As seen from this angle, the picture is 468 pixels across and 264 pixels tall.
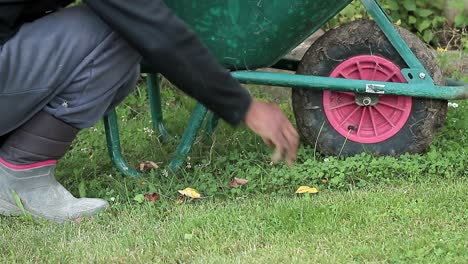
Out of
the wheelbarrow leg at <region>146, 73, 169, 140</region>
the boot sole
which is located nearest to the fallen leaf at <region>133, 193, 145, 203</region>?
the boot sole

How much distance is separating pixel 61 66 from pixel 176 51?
55 centimetres

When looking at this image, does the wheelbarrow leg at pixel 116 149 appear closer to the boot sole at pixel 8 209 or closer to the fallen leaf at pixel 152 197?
the fallen leaf at pixel 152 197

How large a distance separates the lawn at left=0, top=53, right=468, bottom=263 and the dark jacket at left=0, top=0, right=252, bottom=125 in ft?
1.72

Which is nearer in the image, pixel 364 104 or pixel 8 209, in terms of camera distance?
pixel 8 209

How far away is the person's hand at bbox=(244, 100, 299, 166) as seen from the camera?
7.14 ft

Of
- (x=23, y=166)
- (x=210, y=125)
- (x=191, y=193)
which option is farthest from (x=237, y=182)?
(x=23, y=166)

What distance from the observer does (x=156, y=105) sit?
3689 millimetres

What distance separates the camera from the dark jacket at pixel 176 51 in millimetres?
2154

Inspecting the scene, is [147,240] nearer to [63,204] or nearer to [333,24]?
[63,204]

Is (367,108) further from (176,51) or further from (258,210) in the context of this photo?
(176,51)

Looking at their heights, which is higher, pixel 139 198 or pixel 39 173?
pixel 39 173

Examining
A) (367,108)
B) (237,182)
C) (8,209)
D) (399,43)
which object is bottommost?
(8,209)

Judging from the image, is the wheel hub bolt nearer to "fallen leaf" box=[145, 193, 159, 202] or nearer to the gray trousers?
"fallen leaf" box=[145, 193, 159, 202]

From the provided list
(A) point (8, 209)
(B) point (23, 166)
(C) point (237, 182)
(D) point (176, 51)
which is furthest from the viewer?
(C) point (237, 182)
